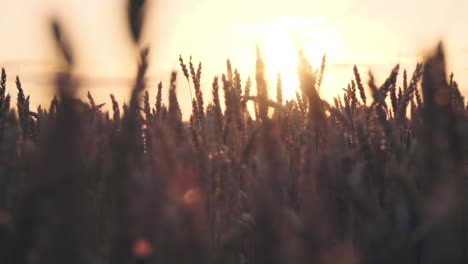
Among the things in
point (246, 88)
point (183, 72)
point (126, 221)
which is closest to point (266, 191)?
point (126, 221)

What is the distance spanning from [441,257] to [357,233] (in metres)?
0.43

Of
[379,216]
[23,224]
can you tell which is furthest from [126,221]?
[379,216]

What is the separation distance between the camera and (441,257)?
1.21 m

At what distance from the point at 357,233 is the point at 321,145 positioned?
500mm

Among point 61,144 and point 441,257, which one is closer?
point 61,144

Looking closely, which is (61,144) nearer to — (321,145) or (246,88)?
(321,145)

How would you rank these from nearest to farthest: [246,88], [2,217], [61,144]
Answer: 1. [61,144]
2. [2,217]
3. [246,88]

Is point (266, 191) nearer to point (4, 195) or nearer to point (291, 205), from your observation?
point (4, 195)

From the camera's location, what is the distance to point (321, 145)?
2070mm

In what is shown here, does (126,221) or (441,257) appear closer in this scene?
(126,221)

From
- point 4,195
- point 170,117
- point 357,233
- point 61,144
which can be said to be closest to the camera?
point 61,144

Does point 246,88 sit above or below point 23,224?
above

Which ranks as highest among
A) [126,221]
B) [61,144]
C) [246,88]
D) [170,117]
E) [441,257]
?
[246,88]

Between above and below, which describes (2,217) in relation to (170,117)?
below
